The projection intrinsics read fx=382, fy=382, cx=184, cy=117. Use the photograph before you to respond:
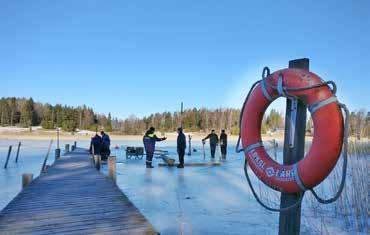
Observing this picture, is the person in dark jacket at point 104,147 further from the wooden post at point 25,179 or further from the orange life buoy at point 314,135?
the orange life buoy at point 314,135

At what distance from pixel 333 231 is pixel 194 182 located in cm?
480

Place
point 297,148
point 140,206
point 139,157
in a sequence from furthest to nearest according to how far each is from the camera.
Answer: point 139,157
point 140,206
point 297,148

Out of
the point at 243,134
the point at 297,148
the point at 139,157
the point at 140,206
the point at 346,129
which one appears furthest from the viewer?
the point at 139,157

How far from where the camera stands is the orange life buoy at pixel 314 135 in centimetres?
287

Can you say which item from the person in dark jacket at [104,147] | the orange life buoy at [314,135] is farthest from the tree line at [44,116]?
the orange life buoy at [314,135]

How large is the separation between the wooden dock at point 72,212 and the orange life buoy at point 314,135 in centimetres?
152

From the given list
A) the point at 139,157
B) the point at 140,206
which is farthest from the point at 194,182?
the point at 139,157

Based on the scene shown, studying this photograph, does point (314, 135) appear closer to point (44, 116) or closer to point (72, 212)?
point (72, 212)

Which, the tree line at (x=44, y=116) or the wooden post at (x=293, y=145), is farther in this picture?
the tree line at (x=44, y=116)

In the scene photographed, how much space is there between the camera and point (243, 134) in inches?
137

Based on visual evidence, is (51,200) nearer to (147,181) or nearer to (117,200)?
(117,200)

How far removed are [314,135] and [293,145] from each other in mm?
232

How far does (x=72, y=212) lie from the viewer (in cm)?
495

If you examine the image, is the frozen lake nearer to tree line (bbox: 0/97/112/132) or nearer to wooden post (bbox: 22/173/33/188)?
wooden post (bbox: 22/173/33/188)
